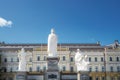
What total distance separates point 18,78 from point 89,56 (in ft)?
109

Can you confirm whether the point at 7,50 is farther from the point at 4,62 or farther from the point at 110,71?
the point at 110,71

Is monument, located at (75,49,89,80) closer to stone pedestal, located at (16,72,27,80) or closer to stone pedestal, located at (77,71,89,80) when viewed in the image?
stone pedestal, located at (77,71,89,80)

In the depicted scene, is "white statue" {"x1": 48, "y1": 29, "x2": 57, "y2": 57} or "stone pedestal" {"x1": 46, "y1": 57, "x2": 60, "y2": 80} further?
"white statue" {"x1": 48, "y1": 29, "x2": 57, "y2": 57}

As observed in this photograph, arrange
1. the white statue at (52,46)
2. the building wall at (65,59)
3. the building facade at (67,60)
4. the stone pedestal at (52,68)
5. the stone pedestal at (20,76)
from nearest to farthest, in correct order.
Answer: the stone pedestal at (52,68)
the white statue at (52,46)
the stone pedestal at (20,76)
the building facade at (67,60)
the building wall at (65,59)

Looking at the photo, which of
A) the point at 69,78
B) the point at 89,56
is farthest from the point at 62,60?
the point at 69,78

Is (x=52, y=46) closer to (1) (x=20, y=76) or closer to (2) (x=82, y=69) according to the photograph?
(2) (x=82, y=69)

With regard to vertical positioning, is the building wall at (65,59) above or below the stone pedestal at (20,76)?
above

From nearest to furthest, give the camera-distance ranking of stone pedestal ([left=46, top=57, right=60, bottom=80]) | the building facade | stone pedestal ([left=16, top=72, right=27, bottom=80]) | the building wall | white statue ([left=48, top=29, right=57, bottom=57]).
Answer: stone pedestal ([left=46, top=57, right=60, bottom=80])
white statue ([left=48, top=29, right=57, bottom=57])
stone pedestal ([left=16, top=72, right=27, bottom=80])
the building facade
the building wall

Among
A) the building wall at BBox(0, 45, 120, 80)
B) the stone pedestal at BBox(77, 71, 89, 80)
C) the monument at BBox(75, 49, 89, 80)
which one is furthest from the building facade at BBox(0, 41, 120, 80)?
the stone pedestal at BBox(77, 71, 89, 80)

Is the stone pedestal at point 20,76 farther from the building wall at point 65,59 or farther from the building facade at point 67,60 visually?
the building wall at point 65,59

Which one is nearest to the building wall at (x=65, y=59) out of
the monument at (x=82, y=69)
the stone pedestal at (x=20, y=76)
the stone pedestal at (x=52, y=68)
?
the monument at (x=82, y=69)

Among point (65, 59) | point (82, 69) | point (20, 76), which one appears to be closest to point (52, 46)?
point (82, 69)

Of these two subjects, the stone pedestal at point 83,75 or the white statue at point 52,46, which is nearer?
the stone pedestal at point 83,75

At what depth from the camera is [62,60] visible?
90.1m
